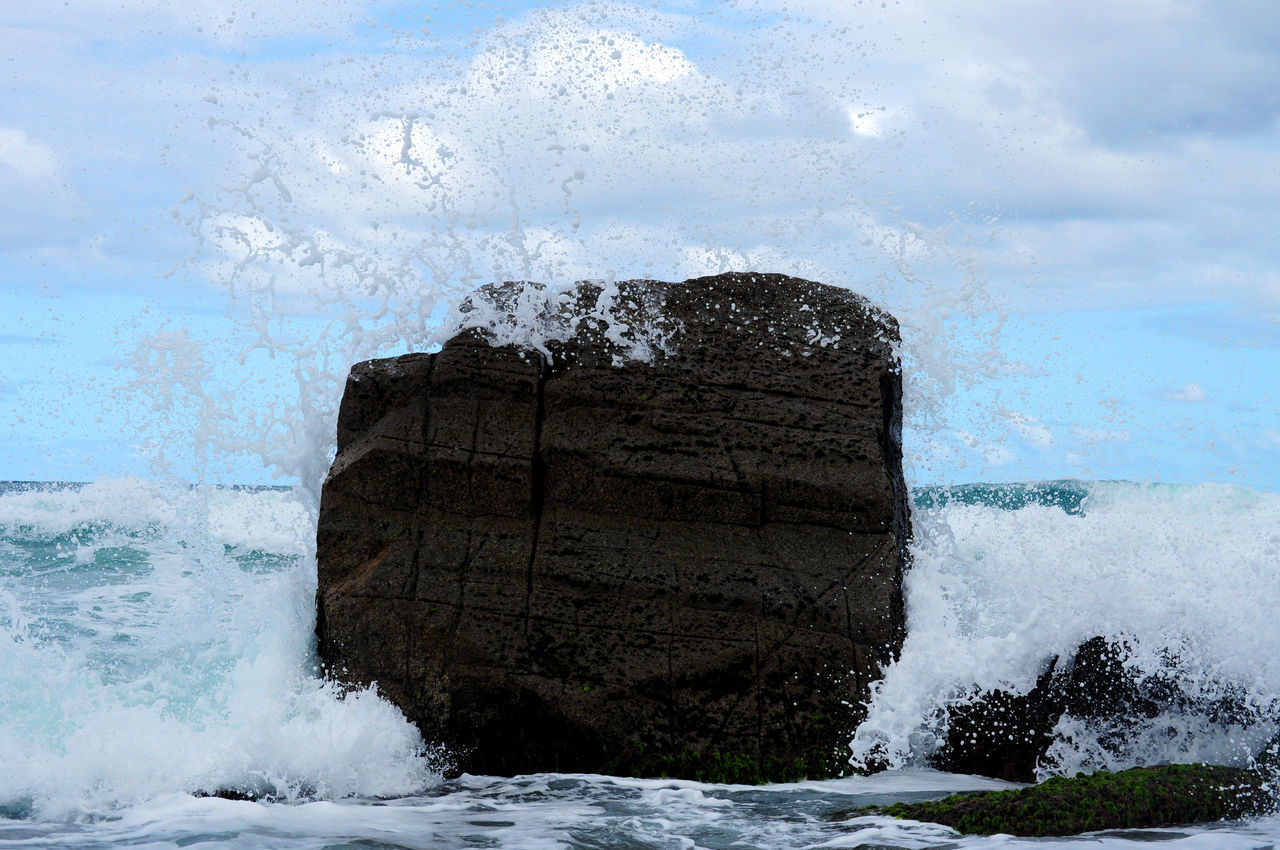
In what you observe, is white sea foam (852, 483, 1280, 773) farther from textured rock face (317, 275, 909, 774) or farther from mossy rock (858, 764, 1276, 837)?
mossy rock (858, 764, 1276, 837)

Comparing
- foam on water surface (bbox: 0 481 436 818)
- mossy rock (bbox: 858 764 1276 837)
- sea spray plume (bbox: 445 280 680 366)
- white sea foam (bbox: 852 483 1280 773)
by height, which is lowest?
foam on water surface (bbox: 0 481 436 818)

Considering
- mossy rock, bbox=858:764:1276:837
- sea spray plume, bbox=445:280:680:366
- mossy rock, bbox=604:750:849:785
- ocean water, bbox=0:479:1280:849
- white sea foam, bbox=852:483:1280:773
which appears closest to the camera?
mossy rock, bbox=858:764:1276:837

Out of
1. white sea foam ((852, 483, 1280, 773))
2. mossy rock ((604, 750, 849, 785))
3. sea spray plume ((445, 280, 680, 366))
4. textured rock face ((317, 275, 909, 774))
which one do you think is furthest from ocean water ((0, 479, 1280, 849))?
sea spray plume ((445, 280, 680, 366))

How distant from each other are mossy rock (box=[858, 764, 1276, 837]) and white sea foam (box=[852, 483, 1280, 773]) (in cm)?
48

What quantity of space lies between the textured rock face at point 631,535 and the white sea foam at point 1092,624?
9.4 inches

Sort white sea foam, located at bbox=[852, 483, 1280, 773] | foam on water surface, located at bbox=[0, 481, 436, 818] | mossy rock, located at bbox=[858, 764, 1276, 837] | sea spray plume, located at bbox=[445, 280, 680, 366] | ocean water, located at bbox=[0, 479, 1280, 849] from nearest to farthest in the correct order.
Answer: mossy rock, located at bbox=[858, 764, 1276, 837] < ocean water, located at bbox=[0, 479, 1280, 849] < foam on water surface, located at bbox=[0, 481, 436, 818] < white sea foam, located at bbox=[852, 483, 1280, 773] < sea spray plume, located at bbox=[445, 280, 680, 366]

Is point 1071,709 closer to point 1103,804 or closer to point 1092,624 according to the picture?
point 1092,624

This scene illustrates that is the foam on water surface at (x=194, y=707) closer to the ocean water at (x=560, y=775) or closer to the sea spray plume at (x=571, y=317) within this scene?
the ocean water at (x=560, y=775)

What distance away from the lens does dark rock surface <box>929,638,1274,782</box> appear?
187 inches

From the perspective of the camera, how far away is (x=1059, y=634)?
5.07m

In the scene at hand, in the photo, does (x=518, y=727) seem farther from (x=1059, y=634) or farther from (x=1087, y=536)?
(x=1087, y=536)

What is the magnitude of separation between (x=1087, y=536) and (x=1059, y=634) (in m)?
0.93

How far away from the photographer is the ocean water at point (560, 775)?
4.03 metres

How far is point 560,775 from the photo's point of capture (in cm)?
492
